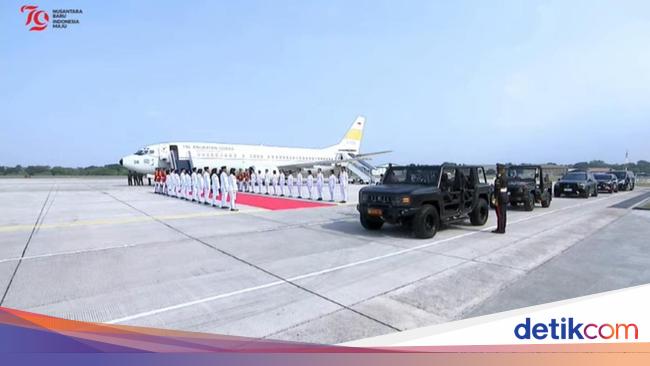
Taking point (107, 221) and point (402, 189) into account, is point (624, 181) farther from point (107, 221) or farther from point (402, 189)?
point (107, 221)

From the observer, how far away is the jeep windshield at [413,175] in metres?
9.00

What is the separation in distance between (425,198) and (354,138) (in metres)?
42.2

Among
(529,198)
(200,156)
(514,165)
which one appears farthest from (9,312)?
(200,156)

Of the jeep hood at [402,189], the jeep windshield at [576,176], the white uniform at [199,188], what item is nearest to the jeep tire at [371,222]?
the jeep hood at [402,189]

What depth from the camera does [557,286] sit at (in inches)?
189

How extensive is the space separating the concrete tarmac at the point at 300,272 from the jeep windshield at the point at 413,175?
1417 millimetres

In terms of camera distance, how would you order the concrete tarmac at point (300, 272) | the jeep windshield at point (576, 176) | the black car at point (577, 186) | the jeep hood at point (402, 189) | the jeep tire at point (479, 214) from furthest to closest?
the jeep windshield at point (576, 176) < the black car at point (577, 186) < the jeep tire at point (479, 214) < the jeep hood at point (402, 189) < the concrete tarmac at point (300, 272)

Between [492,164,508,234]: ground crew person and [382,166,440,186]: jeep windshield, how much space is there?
1.73 m

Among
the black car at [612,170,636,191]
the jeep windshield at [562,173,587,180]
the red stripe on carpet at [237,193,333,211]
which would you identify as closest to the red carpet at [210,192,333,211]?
the red stripe on carpet at [237,193,333,211]

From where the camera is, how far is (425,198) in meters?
8.17

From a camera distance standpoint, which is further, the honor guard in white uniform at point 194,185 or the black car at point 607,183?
the black car at point 607,183

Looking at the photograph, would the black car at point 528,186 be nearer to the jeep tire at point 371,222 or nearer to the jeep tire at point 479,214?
the jeep tire at point 479,214

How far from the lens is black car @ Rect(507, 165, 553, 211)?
13.7 meters

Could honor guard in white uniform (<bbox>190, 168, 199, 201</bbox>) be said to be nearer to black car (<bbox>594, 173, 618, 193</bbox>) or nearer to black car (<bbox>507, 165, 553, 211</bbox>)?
black car (<bbox>507, 165, 553, 211</bbox>)
